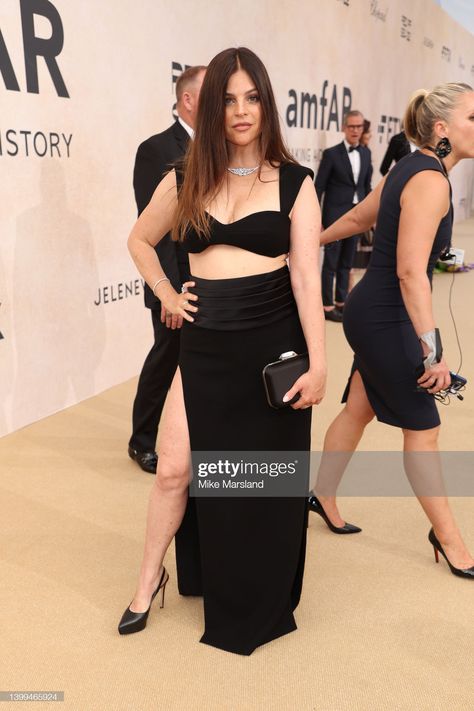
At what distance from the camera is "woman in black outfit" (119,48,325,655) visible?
188 centimetres

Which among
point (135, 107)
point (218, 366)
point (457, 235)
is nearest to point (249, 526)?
point (218, 366)

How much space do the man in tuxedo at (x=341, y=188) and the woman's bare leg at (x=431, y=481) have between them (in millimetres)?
3955

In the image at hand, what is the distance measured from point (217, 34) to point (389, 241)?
3.51 meters

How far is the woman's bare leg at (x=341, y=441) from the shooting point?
8.59ft

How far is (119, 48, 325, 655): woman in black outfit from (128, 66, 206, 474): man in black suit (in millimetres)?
836

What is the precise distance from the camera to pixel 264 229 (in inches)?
74.0

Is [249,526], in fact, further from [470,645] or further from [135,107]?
[135,107]

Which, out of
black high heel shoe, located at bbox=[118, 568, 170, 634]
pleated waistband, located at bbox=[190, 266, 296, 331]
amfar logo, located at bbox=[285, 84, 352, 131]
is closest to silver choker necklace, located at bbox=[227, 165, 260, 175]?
pleated waistband, located at bbox=[190, 266, 296, 331]

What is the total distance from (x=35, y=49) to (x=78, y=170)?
2.13 ft

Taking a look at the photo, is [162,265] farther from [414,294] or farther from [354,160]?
[354,160]

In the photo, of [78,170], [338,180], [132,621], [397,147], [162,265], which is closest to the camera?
[132,621]

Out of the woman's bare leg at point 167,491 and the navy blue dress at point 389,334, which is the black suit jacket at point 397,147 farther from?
the woman's bare leg at point 167,491

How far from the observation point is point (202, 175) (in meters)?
1.90

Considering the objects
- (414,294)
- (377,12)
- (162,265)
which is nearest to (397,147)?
(377,12)
